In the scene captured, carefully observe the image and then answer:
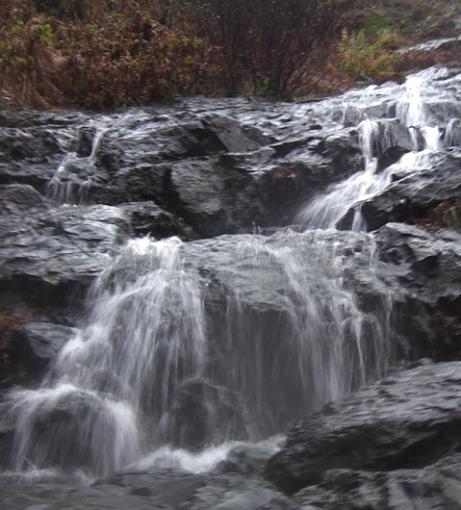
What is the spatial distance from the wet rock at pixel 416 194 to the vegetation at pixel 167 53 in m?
4.44

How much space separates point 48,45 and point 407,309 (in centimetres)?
766

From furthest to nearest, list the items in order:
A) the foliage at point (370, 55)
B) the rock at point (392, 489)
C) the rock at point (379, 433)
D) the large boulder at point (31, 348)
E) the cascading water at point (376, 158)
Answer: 1. the foliage at point (370, 55)
2. the cascading water at point (376, 158)
3. the large boulder at point (31, 348)
4. the rock at point (379, 433)
5. the rock at point (392, 489)

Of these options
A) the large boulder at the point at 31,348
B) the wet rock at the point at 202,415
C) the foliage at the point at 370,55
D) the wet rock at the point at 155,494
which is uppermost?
the foliage at the point at 370,55

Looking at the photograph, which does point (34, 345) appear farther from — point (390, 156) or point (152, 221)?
point (390, 156)

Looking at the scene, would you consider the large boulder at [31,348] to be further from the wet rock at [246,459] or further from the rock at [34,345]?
the wet rock at [246,459]

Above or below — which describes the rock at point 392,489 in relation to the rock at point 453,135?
below

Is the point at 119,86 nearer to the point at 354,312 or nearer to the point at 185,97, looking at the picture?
the point at 185,97

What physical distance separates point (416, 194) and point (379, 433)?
10.7ft

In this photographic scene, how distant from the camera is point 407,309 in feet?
15.2

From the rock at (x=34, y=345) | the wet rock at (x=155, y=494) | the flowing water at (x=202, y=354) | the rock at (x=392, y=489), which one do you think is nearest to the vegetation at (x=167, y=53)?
the flowing water at (x=202, y=354)

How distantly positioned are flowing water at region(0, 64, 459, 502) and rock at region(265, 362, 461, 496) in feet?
1.57

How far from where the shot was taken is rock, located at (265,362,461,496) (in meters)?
3.05

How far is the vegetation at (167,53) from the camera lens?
30.1 feet

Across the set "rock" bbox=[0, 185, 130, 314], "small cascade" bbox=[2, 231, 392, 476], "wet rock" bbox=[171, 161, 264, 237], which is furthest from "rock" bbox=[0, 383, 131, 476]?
"wet rock" bbox=[171, 161, 264, 237]
